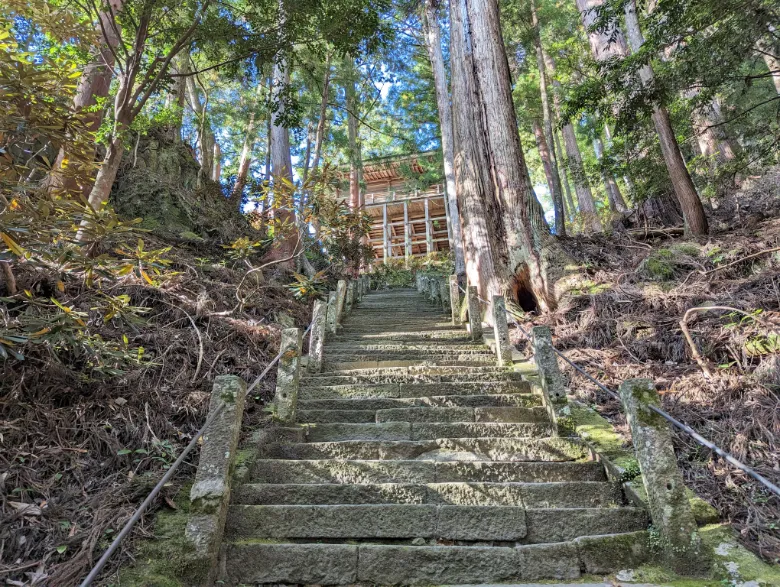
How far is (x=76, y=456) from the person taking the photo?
3387 mm

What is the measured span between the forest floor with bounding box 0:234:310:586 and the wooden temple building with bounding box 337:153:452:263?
50.5ft

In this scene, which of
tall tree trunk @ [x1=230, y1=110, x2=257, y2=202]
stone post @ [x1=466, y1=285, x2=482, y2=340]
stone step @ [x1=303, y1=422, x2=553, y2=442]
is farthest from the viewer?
tall tree trunk @ [x1=230, y1=110, x2=257, y2=202]

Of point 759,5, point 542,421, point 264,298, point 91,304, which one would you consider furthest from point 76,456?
point 759,5

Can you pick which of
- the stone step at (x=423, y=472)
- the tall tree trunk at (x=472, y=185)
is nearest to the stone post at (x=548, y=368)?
the stone step at (x=423, y=472)

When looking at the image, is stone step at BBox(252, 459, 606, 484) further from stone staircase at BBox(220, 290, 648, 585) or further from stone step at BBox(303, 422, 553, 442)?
stone step at BBox(303, 422, 553, 442)

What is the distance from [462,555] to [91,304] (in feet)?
14.2

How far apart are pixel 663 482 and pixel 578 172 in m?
9.74

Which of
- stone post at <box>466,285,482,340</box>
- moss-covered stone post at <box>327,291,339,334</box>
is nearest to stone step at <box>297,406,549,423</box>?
stone post at <box>466,285,482,340</box>

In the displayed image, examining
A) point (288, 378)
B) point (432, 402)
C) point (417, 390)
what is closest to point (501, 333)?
point (417, 390)

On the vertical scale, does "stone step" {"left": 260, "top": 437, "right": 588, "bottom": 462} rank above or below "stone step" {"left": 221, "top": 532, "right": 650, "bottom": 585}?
above

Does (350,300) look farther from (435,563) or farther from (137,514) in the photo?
(137,514)

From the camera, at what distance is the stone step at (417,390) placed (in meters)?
4.94

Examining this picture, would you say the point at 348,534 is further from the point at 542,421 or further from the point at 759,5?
the point at 759,5

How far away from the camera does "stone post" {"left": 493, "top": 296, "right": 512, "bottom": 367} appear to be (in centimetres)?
570
